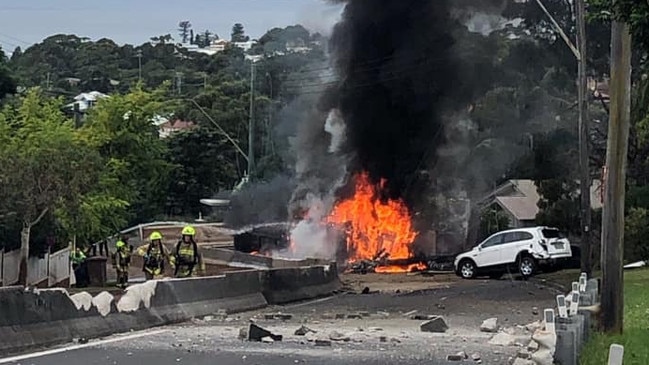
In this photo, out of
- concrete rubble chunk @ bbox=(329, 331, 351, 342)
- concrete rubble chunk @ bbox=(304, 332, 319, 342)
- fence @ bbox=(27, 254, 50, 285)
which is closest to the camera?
concrete rubble chunk @ bbox=(304, 332, 319, 342)

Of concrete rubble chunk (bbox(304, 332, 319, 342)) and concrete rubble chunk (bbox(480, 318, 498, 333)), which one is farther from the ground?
concrete rubble chunk (bbox(304, 332, 319, 342))

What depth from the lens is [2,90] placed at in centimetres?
5272

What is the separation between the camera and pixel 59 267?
41.6 meters

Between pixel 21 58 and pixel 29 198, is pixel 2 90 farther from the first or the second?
pixel 21 58

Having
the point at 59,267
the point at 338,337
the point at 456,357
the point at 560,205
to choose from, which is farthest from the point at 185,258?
the point at 560,205

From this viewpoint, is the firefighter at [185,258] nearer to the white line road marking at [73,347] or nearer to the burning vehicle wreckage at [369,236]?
the white line road marking at [73,347]

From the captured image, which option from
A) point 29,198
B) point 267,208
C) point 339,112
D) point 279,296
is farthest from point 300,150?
point 279,296

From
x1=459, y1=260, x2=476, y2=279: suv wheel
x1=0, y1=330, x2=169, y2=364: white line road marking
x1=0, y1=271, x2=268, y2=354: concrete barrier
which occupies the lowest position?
Result: x1=459, y1=260, x2=476, y2=279: suv wheel

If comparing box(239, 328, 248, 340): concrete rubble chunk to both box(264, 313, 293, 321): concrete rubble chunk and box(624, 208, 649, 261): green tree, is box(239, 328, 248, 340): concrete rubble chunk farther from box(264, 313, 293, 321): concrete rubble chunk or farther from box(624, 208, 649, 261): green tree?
box(624, 208, 649, 261): green tree

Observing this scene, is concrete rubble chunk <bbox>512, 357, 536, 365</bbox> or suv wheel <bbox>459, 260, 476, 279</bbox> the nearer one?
concrete rubble chunk <bbox>512, 357, 536, 365</bbox>

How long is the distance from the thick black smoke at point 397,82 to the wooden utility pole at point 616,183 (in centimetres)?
3164

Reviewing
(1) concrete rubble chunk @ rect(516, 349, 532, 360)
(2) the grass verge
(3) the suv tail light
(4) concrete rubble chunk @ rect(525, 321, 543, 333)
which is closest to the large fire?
(3) the suv tail light

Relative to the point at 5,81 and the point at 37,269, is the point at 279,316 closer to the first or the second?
the point at 37,269

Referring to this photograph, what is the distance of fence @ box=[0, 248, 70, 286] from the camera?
3659 centimetres
